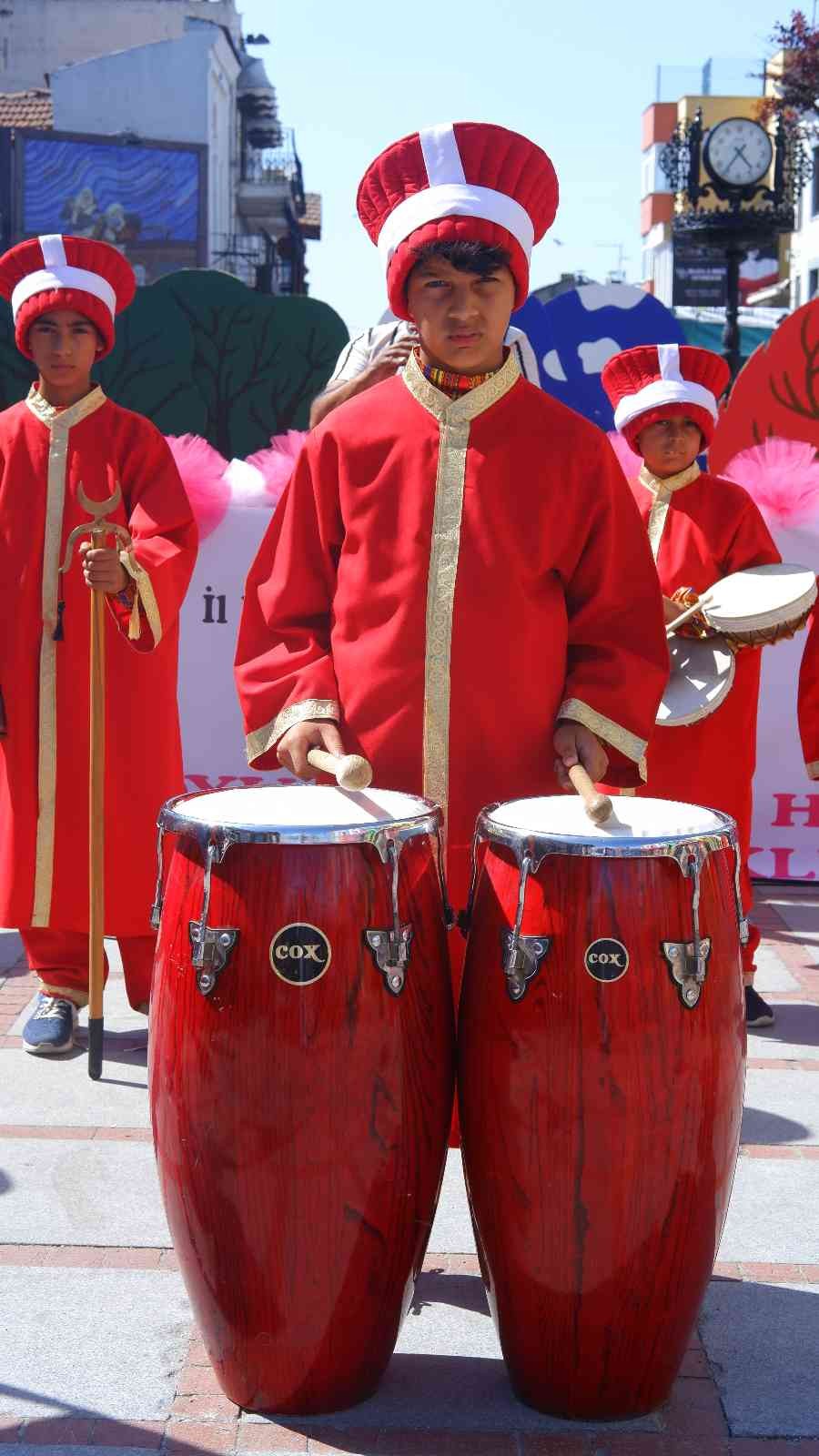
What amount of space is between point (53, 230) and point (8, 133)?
239 cm

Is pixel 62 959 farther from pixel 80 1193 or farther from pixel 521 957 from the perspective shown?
pixel 521 957

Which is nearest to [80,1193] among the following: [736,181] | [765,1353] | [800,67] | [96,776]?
[96,776]

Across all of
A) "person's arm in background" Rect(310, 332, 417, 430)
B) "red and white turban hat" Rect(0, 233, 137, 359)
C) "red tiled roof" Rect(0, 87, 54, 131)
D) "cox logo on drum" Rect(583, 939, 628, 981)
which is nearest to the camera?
"cox logo on drum" Rect(583, 939, 628, 981)

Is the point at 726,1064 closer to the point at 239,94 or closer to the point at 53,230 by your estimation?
the point at 53,230

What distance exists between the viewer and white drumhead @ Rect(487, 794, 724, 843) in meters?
2.37

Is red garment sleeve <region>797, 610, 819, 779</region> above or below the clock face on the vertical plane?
below

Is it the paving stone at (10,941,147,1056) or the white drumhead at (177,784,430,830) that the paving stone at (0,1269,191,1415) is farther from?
the paving stone at (10,941,147,1056)

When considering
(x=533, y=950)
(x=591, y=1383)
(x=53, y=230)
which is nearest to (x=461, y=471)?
(x=533, y=950)

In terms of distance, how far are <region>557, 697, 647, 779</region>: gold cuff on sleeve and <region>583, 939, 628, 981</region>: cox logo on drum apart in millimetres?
573

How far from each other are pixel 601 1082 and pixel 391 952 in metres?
0.37

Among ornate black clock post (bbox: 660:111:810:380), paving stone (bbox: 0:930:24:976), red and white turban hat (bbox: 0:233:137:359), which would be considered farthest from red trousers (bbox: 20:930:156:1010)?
ornate black clock post (bbox: 660:111:810:380)

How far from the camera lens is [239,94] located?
4725cm

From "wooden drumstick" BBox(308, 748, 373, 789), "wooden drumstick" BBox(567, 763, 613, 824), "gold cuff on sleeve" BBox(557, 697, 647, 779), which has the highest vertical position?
"gold cuff on sleeve" BBox(557, 697, 647, 779)


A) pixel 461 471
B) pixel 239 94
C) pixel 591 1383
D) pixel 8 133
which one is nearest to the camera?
pixel 591 1383
